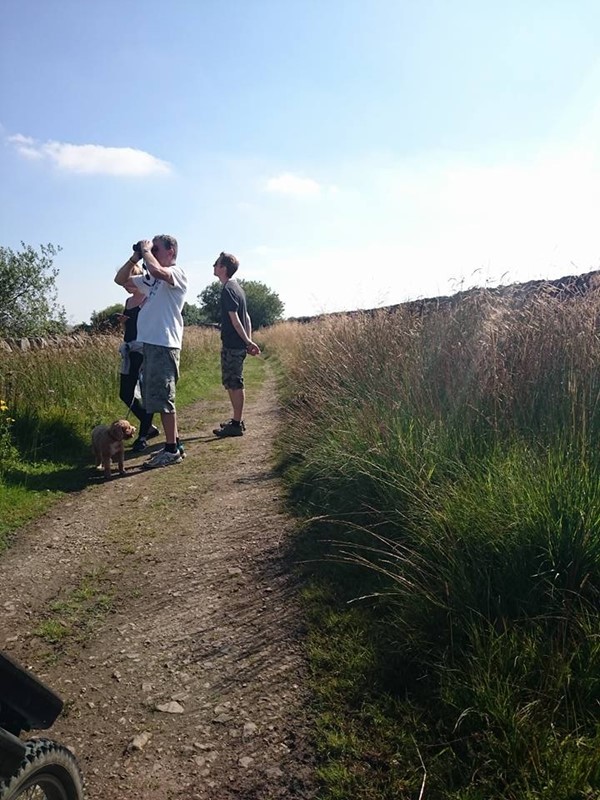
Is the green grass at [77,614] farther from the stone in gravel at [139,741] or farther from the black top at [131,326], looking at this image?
the black top at [131,326]

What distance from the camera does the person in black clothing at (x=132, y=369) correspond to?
677 cm

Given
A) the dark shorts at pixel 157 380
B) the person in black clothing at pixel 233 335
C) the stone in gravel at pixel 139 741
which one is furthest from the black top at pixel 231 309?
the stone in gravel at pixel 139 741

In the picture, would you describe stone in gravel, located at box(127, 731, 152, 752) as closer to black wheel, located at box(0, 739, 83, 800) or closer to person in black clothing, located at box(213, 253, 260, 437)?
black wheel, located at box(0, 739, 83, 800)

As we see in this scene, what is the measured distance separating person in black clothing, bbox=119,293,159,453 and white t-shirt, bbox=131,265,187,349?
81 cm

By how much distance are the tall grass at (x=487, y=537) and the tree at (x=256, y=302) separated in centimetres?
5320

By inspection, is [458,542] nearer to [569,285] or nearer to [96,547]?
[96,547]

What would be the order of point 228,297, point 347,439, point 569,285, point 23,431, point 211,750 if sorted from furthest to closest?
point 228,297 < point 23,431 < point 569,285 < point 347,439 < point 211,750

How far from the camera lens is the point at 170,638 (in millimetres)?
2828

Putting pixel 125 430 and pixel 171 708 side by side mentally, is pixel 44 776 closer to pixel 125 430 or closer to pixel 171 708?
pixel 171 708

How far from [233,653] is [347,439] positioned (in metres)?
2.27

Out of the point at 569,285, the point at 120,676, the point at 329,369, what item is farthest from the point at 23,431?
the point at 569,285

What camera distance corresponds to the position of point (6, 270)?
30766 millimetres

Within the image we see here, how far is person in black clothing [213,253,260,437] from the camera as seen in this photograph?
702cm

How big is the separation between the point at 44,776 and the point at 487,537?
6.51 ft
